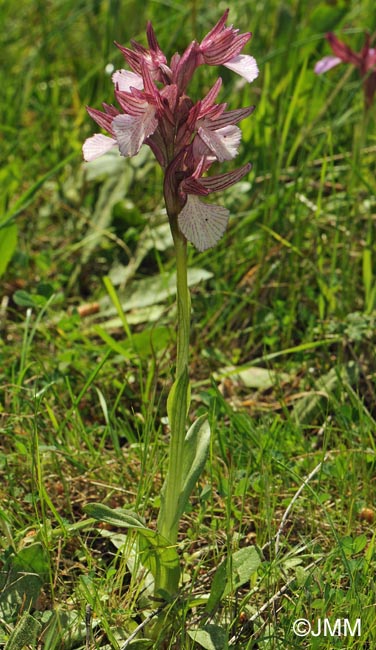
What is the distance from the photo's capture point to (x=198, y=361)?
2.38 m

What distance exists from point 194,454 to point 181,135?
0.59 meters

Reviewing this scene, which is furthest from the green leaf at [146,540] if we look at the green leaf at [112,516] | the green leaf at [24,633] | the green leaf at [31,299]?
the green leaf at [31,299]

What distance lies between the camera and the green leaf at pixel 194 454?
1.55m

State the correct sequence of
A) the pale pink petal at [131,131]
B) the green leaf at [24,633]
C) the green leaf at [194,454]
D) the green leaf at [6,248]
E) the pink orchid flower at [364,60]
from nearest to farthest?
the pale pink petal at [131,131] < the green leaf at [24,633] < the green leaf at [194,454] < the green leaf at [6,248] < the pink orchid flower at [364,60]

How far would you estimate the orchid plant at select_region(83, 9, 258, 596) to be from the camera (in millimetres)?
1371

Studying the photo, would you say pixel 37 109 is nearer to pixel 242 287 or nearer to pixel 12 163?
pixel 12 163

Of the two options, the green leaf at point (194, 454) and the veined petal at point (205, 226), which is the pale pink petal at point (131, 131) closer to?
the veined petal at point (205, 226)

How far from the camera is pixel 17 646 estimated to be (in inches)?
56.8

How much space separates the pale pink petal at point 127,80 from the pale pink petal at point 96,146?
0.09m

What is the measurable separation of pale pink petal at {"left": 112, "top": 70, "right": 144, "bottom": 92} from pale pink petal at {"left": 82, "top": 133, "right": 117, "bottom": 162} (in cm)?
9

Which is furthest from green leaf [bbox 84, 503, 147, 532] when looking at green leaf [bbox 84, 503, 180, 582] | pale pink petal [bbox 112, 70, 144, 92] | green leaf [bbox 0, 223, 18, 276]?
green leaf [bbox 0, 223, 18, 276]

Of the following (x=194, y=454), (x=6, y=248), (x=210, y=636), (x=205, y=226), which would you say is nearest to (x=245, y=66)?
(x=205, y=226)

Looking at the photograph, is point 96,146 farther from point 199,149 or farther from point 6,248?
point 6,248

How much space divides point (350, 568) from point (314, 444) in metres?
0.48
